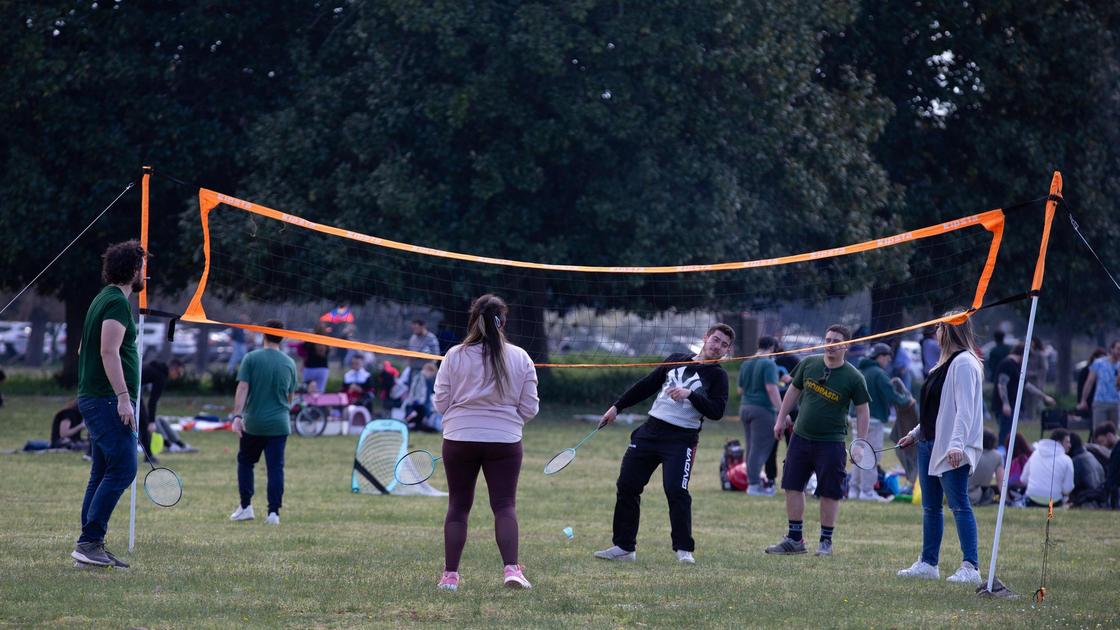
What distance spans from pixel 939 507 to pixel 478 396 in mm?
3520

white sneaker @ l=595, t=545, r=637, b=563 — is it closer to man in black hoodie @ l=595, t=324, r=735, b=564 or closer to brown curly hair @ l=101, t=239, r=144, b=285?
man in black hoodie @ l=595, t=324, r=735, b=564

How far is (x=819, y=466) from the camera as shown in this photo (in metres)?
10.2

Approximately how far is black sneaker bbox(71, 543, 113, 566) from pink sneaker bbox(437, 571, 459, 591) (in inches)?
91.1

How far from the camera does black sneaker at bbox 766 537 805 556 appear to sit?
10258mm

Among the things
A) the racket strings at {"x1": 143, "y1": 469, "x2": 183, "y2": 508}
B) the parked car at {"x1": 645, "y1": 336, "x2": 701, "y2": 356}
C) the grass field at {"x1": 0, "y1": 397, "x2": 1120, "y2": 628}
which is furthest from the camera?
the parked car at {"x1": 645, "y1": 336, "x2": 701, "y2": 356}

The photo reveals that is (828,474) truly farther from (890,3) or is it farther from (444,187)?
(890,3)

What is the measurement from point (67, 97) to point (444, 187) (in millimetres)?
8452

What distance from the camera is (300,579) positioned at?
8336mm

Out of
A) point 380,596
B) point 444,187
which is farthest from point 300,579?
point 444,187

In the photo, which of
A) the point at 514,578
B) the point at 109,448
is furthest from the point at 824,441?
the point at 109,448

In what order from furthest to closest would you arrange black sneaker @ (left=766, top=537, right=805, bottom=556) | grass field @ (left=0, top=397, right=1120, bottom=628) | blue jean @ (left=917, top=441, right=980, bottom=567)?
black sneaker @ (left=766, top=537, right=805, bottom=556)
blue jean @ (left=917, top=441, right=980, bottom=567)
grass field @ (left=0, top=397, right=1120, bottom=628)

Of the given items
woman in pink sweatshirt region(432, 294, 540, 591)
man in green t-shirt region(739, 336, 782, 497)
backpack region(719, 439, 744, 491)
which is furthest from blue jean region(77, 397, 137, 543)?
backpack region(719, 439, 744, 491)

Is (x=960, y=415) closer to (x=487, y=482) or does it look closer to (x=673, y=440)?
(x=673, y=440)

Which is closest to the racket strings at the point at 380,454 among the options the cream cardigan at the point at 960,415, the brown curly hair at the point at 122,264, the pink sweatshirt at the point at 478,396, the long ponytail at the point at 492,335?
the brown curly hair at the point at 122,264
